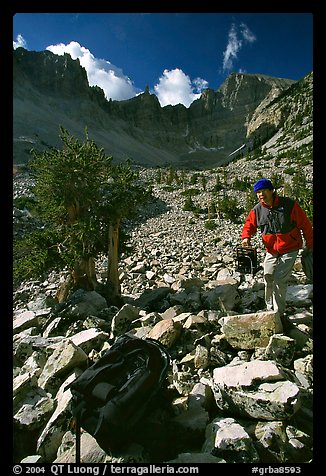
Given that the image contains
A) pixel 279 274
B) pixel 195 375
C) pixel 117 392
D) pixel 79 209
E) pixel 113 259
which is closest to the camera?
pixel 117 392

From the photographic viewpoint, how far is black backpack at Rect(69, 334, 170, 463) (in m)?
2.44

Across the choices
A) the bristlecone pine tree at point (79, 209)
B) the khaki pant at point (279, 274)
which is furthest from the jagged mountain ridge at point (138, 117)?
the khaki pant at point (279, 274)

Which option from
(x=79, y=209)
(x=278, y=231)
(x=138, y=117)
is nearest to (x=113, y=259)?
(x=79, y=209)

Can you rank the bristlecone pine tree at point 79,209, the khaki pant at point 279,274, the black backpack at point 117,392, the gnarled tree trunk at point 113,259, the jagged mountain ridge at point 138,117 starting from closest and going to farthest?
the black backpack at point 117,392 < the khaki pant at point 279,274 < the bristlecone pine tree at point 79,209 < the gnarled tree trunk at point 113,259 < the jagged mountain ridge at point 138,117

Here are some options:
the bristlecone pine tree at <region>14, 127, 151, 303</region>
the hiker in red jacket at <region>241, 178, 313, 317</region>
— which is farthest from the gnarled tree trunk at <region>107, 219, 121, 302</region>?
the hiker in red jacket at <region>241, 178, 313, 317</region>

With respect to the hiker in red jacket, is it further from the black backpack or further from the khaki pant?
the black backpack

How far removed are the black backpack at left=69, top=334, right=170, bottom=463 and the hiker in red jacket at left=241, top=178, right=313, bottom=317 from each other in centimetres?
209

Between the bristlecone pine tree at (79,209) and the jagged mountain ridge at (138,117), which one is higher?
the jagged mountain ridge at (138,117)

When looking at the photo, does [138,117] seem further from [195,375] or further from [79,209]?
[195,375]

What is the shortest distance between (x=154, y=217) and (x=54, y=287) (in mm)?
11964

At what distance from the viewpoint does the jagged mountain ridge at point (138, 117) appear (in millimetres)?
72500

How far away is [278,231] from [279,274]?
0.63 meters

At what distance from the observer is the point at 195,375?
3.37 m

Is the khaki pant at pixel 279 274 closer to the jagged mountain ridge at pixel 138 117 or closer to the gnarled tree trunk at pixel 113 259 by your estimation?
the gnarled tree trunk at pixel 113 259
